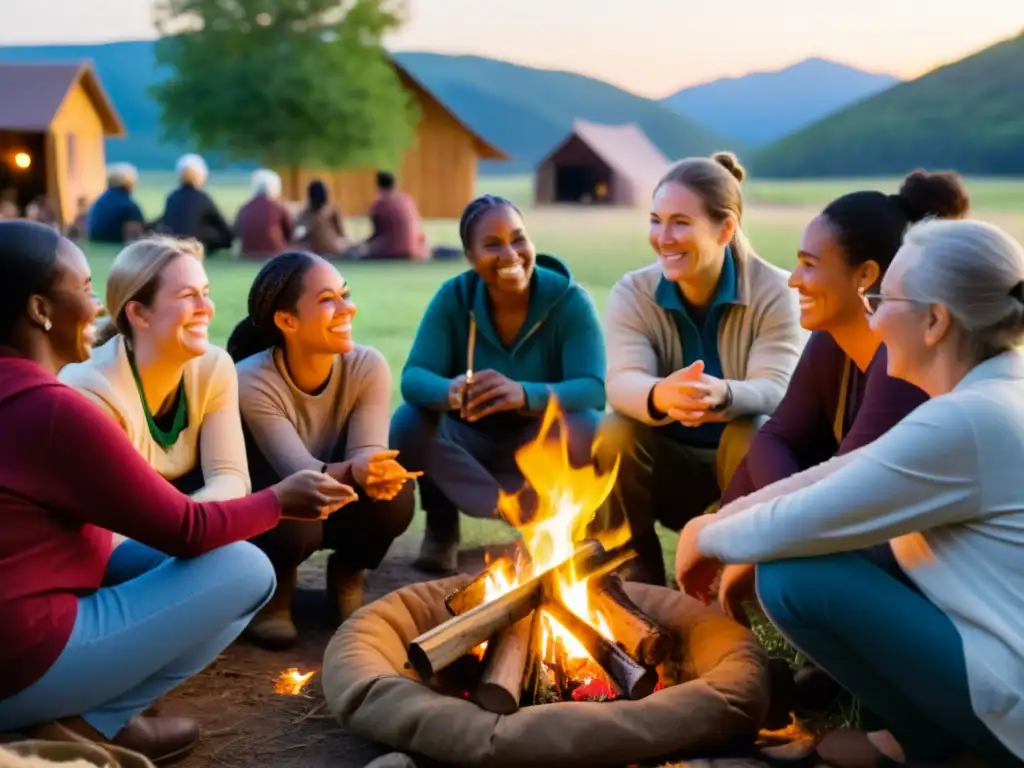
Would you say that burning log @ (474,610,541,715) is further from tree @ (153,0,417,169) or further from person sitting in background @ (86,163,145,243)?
tree @ (153,0,417,169)

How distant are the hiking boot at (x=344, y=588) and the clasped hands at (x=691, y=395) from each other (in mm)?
1277

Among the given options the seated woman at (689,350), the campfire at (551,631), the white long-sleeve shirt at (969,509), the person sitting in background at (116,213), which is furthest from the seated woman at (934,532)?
the person sitting in background at (116,213)

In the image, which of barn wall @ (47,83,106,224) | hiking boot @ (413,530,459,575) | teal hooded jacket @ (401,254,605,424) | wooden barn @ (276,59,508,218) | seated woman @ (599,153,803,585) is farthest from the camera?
→ wooden barn @ (276,59,508,218)

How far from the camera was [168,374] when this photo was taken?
3457 mm

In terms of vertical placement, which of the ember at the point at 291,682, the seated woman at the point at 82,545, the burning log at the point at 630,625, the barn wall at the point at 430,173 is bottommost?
the ember at the point at 291,682

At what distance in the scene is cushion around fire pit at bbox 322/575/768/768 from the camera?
261cm

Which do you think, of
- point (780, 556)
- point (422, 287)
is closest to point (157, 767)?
point (780, 556)

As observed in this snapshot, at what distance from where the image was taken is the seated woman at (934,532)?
2340 millimetres

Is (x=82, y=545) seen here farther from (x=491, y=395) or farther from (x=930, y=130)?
(x=930, y=130)

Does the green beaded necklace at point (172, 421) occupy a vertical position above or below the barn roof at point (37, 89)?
below

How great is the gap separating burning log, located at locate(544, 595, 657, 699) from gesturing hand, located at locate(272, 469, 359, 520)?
2.27ft

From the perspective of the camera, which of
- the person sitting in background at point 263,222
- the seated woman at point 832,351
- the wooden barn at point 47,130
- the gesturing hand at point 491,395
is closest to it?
the seated woman at point 832,351

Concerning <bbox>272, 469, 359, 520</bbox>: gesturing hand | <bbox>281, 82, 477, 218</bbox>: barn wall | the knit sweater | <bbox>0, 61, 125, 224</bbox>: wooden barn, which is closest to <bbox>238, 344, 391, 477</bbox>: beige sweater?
<bbox>272, 469, 359, 520</bbox>: gesturing hand

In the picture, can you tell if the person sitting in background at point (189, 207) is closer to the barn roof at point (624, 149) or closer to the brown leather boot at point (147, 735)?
the barn roof at point (624, 149)
